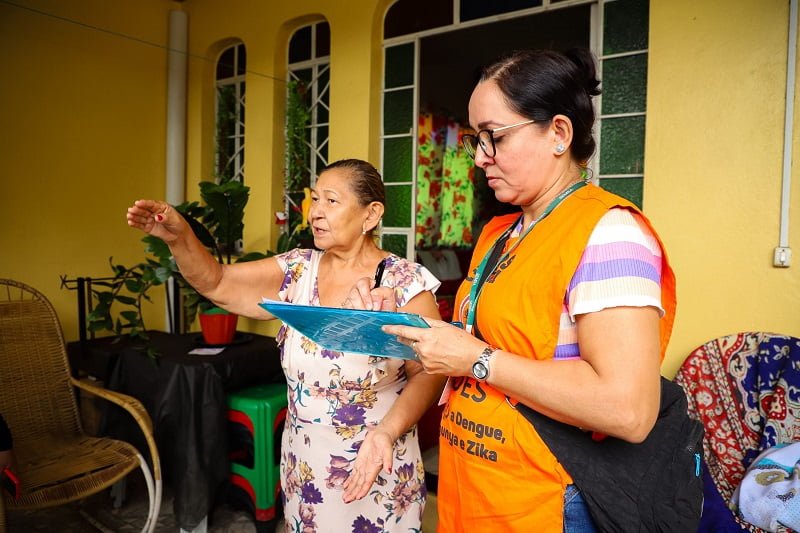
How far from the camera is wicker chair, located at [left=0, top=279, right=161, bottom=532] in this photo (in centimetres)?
227

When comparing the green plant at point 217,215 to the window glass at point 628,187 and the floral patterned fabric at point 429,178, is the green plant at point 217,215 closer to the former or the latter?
the floral patterned fabric at point 429,178

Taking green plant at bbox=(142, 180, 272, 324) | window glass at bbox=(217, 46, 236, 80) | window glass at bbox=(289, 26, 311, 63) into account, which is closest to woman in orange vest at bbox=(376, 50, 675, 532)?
green plant at bbox=(142, 180, 272, 324)

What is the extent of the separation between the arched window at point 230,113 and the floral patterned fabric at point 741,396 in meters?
3.77

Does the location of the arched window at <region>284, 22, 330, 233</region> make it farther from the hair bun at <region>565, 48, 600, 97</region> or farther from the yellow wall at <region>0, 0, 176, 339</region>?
the hair bun at <region>565, 48, 600, 97</region>

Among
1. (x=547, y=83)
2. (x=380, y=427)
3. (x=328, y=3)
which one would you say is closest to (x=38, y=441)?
(x=380, y=427)

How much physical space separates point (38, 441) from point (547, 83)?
2.96 m

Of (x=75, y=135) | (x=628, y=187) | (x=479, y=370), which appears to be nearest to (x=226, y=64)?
(x=75, y=135)

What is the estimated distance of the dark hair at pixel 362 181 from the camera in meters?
1.56

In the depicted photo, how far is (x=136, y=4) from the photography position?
4.23 meters

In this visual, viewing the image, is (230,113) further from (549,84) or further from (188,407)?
(549,84)

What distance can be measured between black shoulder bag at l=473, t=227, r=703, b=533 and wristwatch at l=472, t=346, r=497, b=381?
98 millimetres

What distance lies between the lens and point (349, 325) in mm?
965

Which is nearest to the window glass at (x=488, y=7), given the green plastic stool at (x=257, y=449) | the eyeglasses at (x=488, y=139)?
the eyeglasses at (x=488, y=139)

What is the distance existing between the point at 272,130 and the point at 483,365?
3.53m
